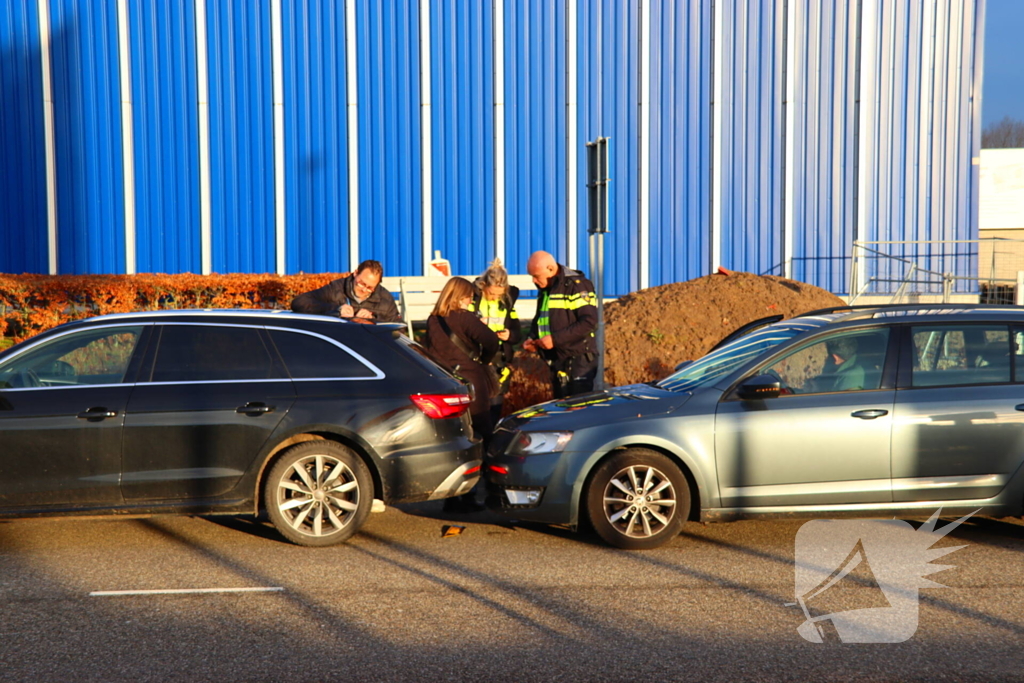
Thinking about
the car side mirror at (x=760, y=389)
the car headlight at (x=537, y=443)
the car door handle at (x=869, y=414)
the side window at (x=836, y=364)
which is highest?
the side window at (x=836, y=364)

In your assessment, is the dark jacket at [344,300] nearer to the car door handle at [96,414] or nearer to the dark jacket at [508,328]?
the dark jacket at [508,328]

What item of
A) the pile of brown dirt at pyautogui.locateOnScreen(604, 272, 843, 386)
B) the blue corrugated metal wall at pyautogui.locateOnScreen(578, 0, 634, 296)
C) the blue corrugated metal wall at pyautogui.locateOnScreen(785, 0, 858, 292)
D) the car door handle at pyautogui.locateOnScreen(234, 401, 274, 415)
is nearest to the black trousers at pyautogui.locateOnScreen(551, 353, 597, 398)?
the car door handle at pyautogui.locateOnScreen(234, 401, 274, 415)

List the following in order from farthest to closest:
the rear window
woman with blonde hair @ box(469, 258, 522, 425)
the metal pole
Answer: the metal pole → woman with blonde hair @ box(469, 258, 522, 425) → the rear window

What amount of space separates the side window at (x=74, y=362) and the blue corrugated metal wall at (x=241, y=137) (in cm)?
1137

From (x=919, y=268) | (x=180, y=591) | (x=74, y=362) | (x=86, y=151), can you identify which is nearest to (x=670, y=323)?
(x=74, y=362)

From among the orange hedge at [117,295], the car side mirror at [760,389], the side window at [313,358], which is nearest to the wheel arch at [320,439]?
the side window at [313,358]

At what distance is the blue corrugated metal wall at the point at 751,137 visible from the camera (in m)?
17.7

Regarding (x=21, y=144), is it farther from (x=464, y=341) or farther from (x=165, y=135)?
(x=464, y=341)

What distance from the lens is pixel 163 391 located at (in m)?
6.18

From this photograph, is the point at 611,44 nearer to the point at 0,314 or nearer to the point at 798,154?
the point at 798,154

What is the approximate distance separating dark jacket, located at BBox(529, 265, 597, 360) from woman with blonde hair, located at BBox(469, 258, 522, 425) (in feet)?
1.17

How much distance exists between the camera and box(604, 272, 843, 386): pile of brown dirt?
38.1ft

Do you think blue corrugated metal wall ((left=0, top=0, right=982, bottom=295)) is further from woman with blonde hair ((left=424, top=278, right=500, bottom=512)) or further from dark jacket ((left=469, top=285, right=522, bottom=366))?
woman with blonde hair ((left=424, top=278, right=500, bottom=512))

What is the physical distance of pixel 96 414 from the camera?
604cm
